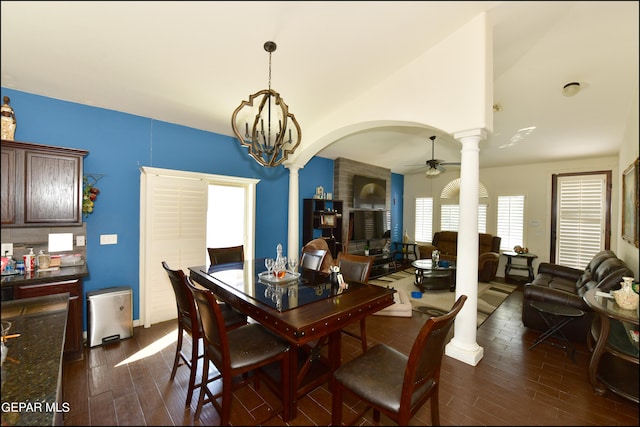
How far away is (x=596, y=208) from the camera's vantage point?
4387mm

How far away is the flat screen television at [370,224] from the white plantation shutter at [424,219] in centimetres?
108

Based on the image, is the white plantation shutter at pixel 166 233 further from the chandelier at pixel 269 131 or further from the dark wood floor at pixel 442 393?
the chandelier at pixel 269 131

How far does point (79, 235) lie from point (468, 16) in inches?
171

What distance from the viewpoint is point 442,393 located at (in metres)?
1.96

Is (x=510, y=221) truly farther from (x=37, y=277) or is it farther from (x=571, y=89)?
(x=37, y=277)

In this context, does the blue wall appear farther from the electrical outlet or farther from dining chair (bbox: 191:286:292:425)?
dining chair (bbox: 191:286:292:425)

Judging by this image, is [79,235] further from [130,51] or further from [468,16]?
[468,16]

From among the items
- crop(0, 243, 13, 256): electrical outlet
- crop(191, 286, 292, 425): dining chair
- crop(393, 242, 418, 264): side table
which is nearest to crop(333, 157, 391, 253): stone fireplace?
crop(393, 242, 418, 264): side table

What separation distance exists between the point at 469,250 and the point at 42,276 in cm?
384

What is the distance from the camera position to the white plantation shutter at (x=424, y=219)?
7.12 metres

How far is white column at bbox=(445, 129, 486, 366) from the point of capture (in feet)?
7.80

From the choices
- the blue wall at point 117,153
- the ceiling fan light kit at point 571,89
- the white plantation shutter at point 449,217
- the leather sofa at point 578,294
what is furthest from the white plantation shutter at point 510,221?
the blue wall at point 117,153

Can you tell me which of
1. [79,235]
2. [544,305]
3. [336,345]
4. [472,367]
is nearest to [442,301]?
[544,305]

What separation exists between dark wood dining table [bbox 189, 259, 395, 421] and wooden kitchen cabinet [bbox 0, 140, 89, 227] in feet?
4.66
